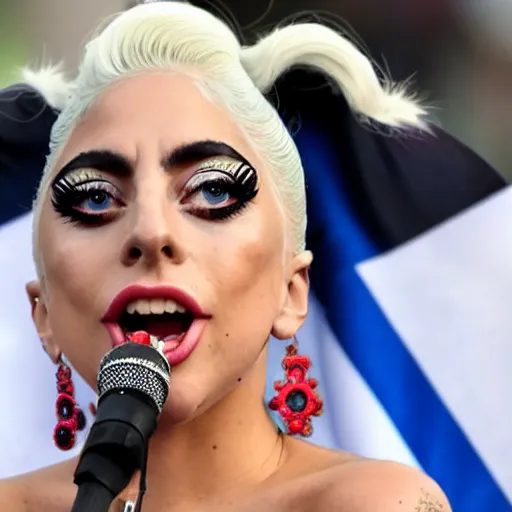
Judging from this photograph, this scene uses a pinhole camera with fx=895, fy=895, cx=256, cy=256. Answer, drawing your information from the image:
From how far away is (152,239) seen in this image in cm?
121

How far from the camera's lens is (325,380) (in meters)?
1.89

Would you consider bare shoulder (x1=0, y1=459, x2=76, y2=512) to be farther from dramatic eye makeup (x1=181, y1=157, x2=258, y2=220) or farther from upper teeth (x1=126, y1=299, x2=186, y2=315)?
dramatic eye makeup (x1=181, y1=157, x2=258, y2=220)

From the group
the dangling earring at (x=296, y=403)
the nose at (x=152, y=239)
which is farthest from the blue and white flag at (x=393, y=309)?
the nose at (x=152, y=239)

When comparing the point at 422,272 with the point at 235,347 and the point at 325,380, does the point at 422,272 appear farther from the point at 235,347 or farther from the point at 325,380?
the point at 235,347

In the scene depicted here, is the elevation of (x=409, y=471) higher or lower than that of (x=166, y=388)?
lower

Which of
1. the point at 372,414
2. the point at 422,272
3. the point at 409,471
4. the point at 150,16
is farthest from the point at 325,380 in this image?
the point at 150,16

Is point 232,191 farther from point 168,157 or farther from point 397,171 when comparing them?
point 397,171

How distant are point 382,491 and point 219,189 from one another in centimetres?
49

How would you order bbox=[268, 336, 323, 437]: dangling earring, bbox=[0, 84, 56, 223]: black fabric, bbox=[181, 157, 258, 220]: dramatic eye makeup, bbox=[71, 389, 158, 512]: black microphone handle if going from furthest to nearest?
bbox=[0, 84, 56, 223]: black fabric < bbox=[268, 336, 323, 437]: dangling earring < bbox=[181, 157, 258, 220]: dramatic eye makeup < bbox=[71, 389, 158, 512]: black microphone handle

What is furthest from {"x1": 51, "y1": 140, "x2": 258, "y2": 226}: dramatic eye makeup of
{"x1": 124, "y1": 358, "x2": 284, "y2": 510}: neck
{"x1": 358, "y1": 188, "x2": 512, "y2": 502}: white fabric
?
{"x1": 358, "y1": 188, "x2": 512, "y2": 502}: white fabric

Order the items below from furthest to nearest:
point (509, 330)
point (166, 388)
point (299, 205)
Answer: point (509, 330) < point (299, 205) < point (166, 388)

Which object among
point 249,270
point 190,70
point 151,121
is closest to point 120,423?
point 249,270

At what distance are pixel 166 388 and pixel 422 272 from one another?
1.03m

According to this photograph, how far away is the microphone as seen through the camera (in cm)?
81
